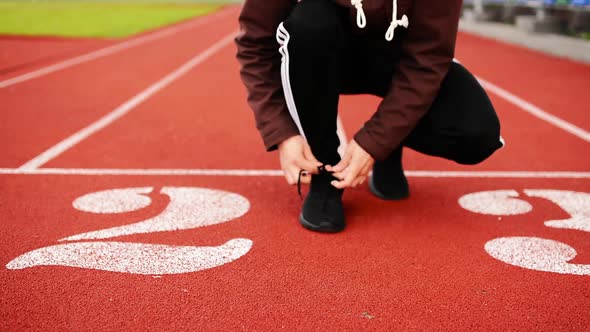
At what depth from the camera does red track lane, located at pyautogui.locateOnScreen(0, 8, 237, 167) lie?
4203 millimetres

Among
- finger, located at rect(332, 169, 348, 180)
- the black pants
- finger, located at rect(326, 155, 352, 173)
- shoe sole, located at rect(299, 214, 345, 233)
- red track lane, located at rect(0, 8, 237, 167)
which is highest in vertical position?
the black pants

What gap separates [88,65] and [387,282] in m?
6.86

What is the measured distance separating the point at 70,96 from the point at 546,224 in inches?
179

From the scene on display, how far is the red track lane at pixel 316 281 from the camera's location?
75.4 inches

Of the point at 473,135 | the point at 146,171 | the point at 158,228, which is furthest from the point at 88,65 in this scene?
the point at 473,135

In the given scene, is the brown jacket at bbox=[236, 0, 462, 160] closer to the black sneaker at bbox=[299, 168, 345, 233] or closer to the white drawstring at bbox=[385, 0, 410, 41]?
the white drawstring at bbox=[385, 0, 410, 41]

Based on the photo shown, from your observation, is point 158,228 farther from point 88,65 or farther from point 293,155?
point 88,65

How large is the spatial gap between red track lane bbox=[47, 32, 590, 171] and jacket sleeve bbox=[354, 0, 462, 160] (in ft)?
4.31

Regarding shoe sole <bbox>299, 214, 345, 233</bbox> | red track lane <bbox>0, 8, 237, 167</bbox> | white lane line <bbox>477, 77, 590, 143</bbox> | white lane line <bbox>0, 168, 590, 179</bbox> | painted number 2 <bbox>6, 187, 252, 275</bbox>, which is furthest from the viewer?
white lane line <bbox>477, 77, 590, 143</bbox>

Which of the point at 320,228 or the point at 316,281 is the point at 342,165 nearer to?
the point at 320,228

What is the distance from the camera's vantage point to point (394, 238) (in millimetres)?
2592

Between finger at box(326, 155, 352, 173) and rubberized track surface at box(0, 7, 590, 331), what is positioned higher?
finger at box(326, 155, 352, 173)

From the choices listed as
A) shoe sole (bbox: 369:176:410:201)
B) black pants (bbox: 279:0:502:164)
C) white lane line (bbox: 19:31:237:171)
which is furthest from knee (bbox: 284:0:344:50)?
white lane line (bbox: 19:31:237:171)

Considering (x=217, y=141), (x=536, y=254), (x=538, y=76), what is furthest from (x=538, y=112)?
(x=536, y=254)
